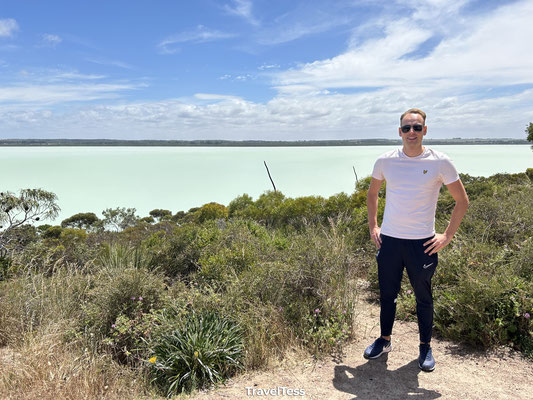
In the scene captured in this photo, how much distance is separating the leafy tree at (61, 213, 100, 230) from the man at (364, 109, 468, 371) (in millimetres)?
20969

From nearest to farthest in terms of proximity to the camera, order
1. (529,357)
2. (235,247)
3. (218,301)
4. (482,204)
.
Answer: (529,357), (218,301), (235,247), (482,204)

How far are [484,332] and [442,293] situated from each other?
1.90 ft

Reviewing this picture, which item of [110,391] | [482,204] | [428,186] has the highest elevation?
[428,186]

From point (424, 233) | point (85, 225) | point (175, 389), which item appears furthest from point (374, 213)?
point (85, 225)

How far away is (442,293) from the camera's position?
13.4ft

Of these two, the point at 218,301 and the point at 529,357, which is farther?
the point at 218,301

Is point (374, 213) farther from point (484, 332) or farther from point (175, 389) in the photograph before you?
point (175, 389)

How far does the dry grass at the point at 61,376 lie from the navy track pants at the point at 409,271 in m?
2.21

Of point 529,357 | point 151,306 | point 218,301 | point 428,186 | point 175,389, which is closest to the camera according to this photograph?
point 428,186

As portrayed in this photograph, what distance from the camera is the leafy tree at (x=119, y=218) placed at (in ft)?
71.6

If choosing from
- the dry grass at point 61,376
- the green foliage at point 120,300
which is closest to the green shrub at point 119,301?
the green foliage at point 120,300

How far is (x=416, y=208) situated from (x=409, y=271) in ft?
1.79

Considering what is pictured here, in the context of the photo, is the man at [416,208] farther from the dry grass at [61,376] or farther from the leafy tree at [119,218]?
the leafy tree at [119,218]

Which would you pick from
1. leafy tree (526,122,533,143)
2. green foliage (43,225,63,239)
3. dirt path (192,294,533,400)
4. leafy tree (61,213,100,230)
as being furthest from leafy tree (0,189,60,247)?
leafy tree (526,122,533,143)
